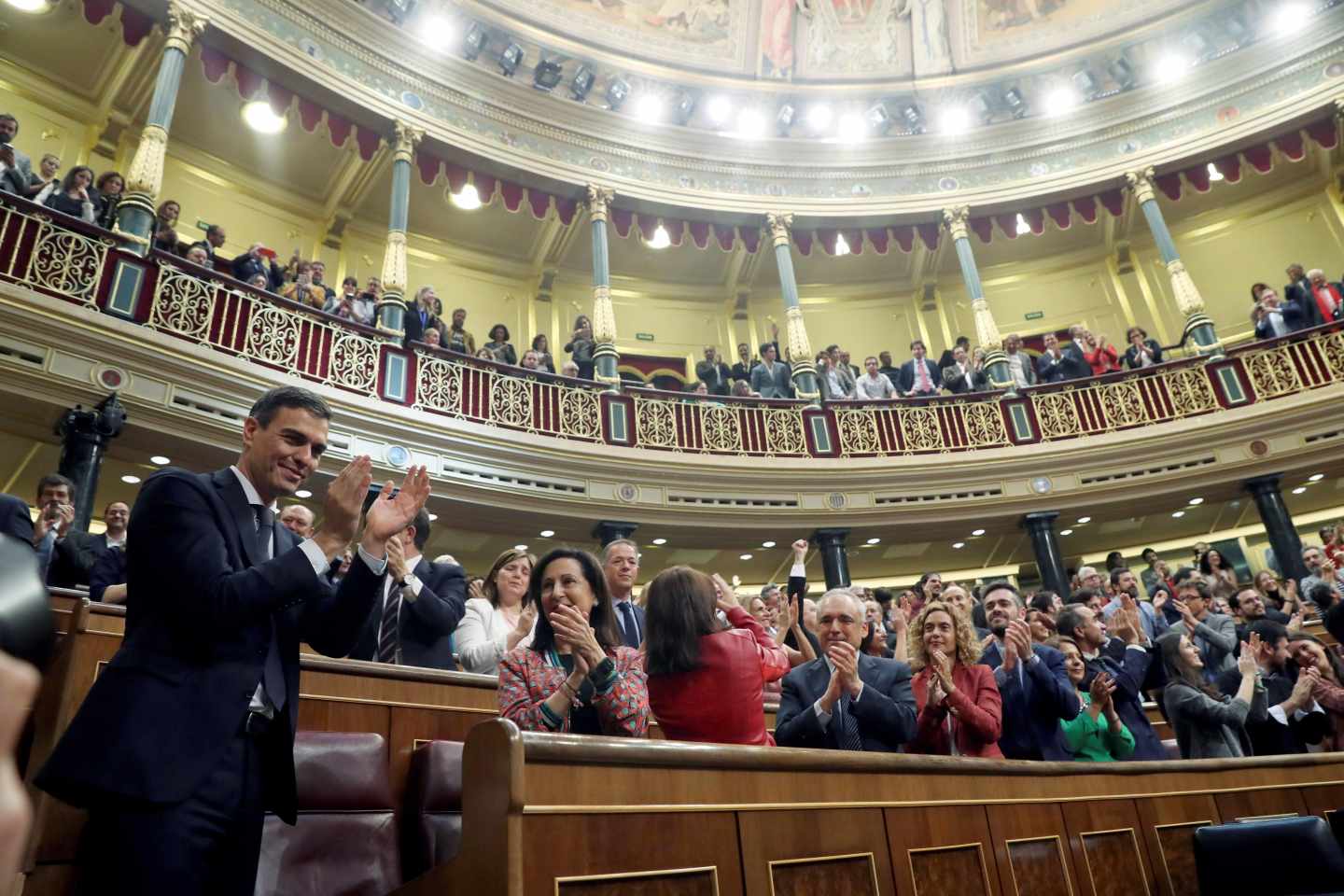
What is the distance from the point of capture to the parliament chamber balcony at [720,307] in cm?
270

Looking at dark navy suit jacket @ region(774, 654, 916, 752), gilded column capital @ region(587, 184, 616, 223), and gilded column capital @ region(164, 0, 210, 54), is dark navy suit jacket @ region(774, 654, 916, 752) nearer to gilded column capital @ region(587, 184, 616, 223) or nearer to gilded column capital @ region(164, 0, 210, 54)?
gilded column capital @ region(164, 0, 210, 54)

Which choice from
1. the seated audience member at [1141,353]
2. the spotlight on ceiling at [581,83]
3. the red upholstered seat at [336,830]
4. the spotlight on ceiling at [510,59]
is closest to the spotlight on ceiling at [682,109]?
the spotlight on ceiling at [581,83]

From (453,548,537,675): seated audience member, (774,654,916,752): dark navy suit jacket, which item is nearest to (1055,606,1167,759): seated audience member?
(774,654,916,752): dark navy suit jacket

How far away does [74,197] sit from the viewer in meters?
6.53

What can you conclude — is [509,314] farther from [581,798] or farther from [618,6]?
[581,798]

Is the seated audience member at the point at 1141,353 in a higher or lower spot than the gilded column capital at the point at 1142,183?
lower

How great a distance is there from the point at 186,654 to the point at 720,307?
39.0 feet

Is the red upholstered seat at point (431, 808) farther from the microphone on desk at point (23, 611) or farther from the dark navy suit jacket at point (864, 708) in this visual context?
the microphone on desk at point (23, 611)

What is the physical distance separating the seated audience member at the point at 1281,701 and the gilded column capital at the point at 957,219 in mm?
7728

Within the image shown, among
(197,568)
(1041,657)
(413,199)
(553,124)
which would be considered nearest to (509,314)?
(413,199)

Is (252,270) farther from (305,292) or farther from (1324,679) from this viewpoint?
(1324,679)

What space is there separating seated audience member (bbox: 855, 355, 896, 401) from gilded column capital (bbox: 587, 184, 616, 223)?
3579 mm

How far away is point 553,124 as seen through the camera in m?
10.1

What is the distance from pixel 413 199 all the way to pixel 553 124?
6.49 feet
